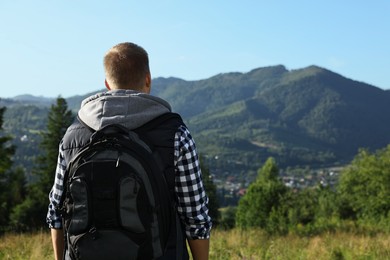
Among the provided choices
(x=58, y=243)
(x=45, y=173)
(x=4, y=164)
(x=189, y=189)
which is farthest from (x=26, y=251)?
(x=45, y=173)

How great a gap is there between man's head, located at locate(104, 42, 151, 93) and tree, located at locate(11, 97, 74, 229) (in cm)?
3780

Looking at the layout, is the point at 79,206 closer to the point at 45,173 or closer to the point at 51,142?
the point at 45,173

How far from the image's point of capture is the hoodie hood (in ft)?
8.55

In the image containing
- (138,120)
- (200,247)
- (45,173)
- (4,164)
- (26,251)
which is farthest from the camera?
(45,173)

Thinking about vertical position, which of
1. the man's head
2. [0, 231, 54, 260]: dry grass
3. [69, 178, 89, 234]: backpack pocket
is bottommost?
[0, 231, 54, 260]: dry grass

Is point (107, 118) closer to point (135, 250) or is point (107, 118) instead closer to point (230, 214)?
point (135, 250)

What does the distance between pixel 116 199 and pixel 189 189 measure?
0.44m

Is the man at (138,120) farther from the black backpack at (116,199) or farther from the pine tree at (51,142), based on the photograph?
the pine tree at (51,142)

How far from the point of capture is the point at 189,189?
2682 mm

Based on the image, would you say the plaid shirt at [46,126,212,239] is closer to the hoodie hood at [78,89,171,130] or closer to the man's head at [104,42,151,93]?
the hoodie hood at [78,89,171,130]

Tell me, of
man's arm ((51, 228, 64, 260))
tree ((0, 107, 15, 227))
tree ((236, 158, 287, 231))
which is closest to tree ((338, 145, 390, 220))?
tree ((236, 158, 287, 231))

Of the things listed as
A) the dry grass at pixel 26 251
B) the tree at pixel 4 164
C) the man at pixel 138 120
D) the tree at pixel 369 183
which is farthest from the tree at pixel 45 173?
the man at pixel 138 120

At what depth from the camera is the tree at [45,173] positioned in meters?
39.3

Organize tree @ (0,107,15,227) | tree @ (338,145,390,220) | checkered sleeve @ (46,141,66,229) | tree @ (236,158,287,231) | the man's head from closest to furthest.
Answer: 1. the man's head
2. checkered sleeve @ (46,141,66,229)
3. tree @ (0,107,15,227)
4. tree @ (236,158,287,231)
5. tree @ (338,145,390,220)
